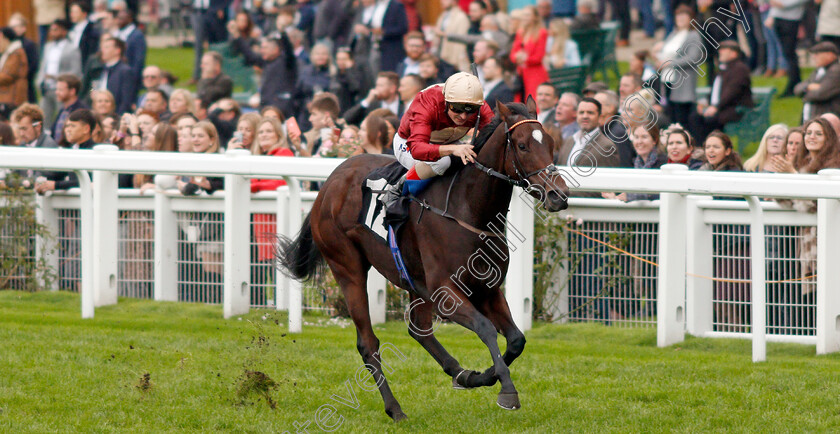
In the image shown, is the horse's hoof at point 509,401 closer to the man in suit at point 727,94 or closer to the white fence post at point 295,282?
the white fence post at point 295,282

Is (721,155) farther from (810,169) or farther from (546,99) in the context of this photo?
(546,99)

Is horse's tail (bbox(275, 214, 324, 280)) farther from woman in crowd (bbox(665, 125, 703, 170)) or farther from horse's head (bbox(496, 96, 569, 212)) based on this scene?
woman in crowd (bbox(665, 125, 703, 170))

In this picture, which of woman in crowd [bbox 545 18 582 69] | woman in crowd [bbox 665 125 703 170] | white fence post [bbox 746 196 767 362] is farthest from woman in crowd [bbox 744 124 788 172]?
woman in crowd [bbox 545 18 582 69]

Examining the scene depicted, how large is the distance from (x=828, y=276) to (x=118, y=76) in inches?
354

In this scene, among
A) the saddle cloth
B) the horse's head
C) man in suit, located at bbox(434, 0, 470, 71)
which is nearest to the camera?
the horse's head

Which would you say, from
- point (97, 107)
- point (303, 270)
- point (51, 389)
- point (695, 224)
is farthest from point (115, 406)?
point (97, 107)

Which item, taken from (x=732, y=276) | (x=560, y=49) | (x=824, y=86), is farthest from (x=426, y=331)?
(x=560, y=49)

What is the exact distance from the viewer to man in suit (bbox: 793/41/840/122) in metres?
9.88

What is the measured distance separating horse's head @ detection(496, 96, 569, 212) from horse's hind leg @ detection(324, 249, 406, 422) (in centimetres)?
126

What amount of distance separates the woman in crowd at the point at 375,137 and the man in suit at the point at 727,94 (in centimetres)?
363

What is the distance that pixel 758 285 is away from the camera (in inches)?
255

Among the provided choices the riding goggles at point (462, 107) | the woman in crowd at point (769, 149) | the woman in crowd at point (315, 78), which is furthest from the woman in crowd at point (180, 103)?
the riding goggles at point (462, 107)

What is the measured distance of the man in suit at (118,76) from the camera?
13.2 meters

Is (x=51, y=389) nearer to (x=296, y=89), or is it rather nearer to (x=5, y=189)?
(x=5, y=189)
